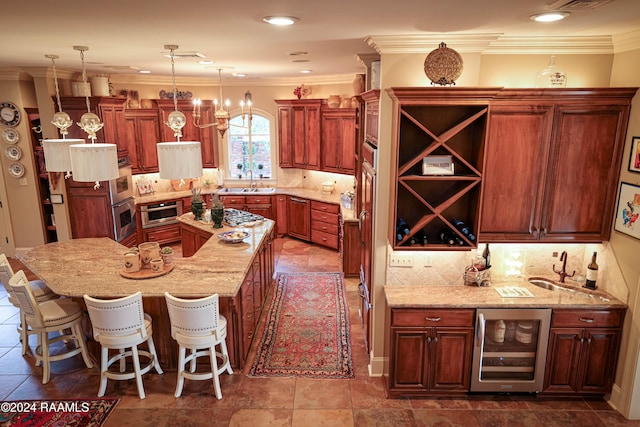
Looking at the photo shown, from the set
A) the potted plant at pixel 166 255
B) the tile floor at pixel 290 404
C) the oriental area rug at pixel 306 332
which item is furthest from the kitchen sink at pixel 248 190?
the tile floor at pixel 290 404

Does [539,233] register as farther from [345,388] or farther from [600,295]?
[345,388]

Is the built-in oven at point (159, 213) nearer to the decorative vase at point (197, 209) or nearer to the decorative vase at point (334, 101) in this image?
the decorative vase at point (197, 209)

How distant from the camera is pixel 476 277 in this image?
3.90 metres

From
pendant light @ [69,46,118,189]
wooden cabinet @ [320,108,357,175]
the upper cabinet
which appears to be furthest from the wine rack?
the upper cabinet

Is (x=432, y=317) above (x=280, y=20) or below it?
below

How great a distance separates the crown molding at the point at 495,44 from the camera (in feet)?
11.4

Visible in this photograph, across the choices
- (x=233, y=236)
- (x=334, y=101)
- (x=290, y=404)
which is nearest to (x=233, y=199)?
(x=334, y=101)

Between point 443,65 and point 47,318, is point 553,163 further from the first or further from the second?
point 47,318

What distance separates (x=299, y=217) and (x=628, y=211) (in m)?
5.64

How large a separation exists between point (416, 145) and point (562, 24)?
1373 millimetres

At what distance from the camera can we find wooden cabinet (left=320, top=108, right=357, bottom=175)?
760 cm

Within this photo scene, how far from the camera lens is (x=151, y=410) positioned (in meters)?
3.69

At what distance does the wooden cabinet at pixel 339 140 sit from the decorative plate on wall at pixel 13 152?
499 centimetres

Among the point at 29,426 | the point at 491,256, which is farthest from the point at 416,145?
the point at 29,426
